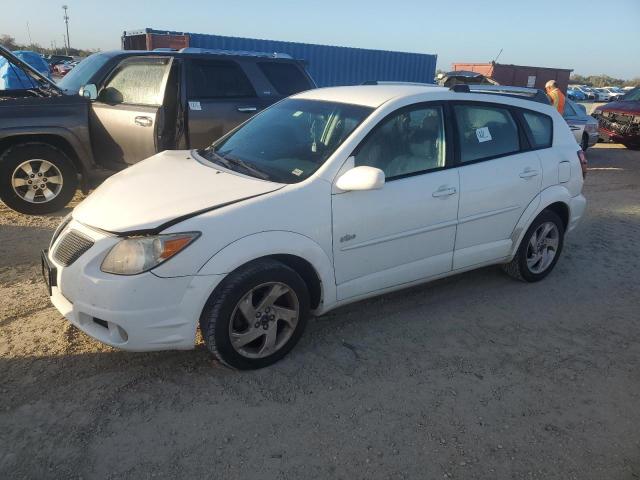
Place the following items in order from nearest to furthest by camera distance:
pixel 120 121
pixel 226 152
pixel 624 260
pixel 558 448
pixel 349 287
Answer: pixel 558 448 → pixel 349 287 → pixel 226 152 → pixel 624 260 → pixel 120 121

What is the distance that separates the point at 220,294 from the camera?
2893mm

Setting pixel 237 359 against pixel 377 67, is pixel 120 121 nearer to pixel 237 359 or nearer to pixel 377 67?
pixel 237 359

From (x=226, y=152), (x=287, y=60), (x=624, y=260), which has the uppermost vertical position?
(x=287, y=60)

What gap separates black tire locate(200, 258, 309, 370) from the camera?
2900 mm

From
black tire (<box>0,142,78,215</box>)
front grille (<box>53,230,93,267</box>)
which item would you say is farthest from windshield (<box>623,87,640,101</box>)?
front grille (<box>53,230,93,267</box>)

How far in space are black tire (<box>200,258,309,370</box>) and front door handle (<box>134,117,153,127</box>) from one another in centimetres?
335

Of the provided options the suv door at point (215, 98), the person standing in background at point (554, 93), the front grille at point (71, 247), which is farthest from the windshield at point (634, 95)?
the front grille at point (71, 247)

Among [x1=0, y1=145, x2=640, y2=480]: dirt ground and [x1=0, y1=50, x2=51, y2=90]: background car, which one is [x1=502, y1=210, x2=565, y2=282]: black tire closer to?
[x1=0, y1=145, x2=640, y2=480]: dirt ground

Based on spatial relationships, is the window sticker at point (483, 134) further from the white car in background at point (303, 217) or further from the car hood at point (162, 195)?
the car hood at point (162, 195)

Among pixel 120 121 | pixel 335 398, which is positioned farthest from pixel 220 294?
pixel 120 121

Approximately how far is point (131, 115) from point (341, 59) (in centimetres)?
1276

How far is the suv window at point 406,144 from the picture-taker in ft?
11.4

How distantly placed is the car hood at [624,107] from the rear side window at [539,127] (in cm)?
1098

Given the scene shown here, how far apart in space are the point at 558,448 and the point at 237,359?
5.75 ft
